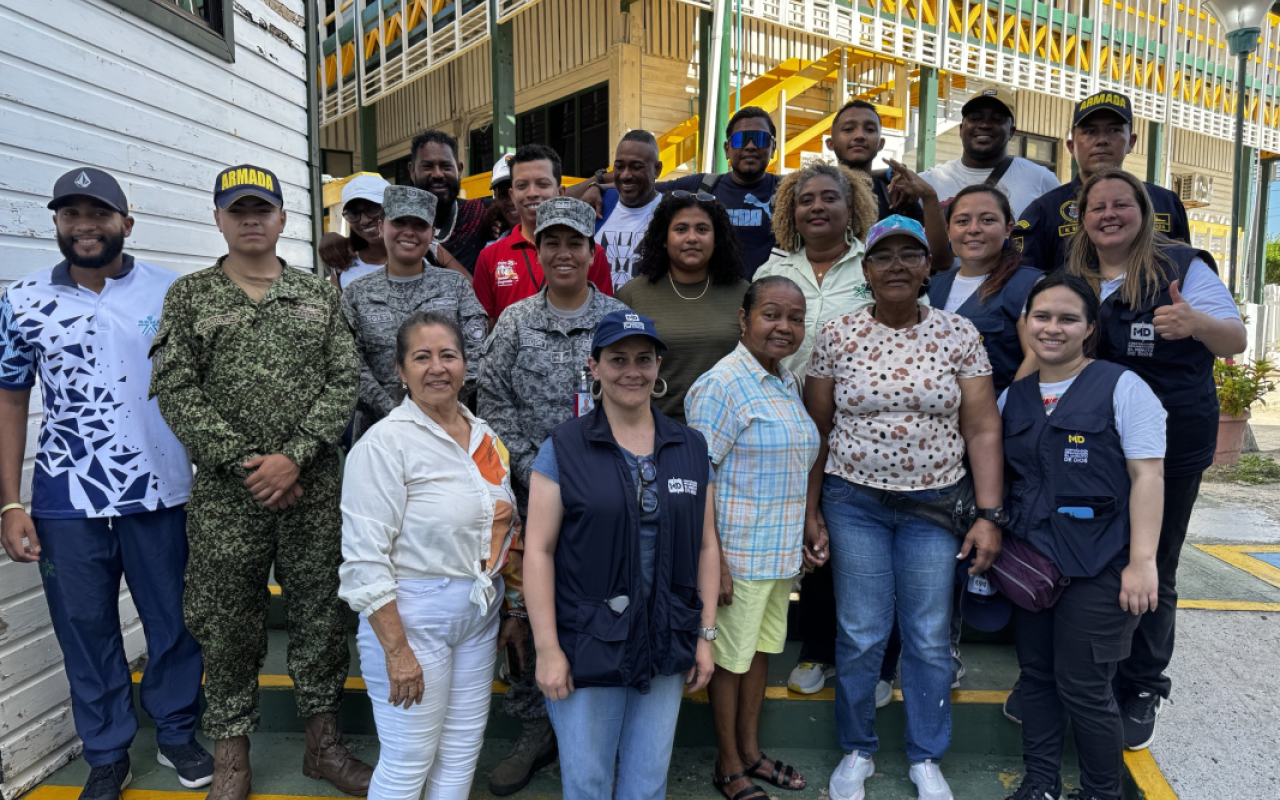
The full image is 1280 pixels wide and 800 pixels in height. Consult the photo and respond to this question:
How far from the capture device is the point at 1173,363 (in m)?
2.96

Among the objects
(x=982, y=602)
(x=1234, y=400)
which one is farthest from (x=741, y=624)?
(x=1234, y=400)

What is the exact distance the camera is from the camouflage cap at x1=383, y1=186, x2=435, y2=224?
325 cm

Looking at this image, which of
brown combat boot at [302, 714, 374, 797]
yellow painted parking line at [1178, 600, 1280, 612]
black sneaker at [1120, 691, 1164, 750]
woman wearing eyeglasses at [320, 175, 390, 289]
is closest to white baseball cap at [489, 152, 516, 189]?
woman wearing eyeglasses at [320, 175, 390, 289]

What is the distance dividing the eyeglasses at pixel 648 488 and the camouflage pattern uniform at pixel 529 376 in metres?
0.66

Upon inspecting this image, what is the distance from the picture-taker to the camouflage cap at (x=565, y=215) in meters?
2.96

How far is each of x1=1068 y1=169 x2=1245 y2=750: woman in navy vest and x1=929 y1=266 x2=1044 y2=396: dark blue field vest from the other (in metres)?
0.21

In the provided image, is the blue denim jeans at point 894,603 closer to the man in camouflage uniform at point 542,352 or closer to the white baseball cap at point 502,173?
the man in camouflage uniform at point 542,352

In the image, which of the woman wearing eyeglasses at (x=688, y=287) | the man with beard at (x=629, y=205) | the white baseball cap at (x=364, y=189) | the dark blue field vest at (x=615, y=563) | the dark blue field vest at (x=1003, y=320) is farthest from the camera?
the man with beard at (x=629, y=205)

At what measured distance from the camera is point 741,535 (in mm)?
2779

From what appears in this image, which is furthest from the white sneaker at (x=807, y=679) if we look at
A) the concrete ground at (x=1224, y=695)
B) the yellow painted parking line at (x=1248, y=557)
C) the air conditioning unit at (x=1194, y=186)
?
the air conditioning unit at (x=1194, y=186)

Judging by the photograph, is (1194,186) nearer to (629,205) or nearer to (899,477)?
(629,205)

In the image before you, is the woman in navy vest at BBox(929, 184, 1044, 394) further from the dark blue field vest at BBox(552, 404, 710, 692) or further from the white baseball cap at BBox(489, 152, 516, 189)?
the white baseball cap at BBox(489, 152, 516, 189)

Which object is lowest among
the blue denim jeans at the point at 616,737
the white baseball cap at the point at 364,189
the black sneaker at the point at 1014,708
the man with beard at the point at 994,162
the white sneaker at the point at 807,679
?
the black sneaker at the point at 1014,708

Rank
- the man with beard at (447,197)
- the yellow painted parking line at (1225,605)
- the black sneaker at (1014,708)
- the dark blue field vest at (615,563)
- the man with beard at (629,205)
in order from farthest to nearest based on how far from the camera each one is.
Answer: the yellow painted parking line at (1225,605) < the man with beard at (447,197) < the man with beard at (629,205) < the black sneaker at (1014,708) < the dark blue field vest at (615,563)
